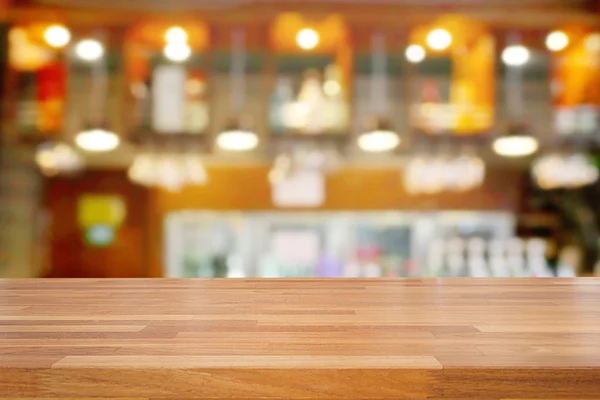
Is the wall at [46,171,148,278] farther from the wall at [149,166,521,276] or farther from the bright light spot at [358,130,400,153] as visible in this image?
the bright light spot at [358,130,400,153]

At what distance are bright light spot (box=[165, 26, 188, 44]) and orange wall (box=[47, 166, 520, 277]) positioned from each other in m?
1.09

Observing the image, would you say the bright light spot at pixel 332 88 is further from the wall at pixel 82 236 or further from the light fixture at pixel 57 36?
the light fixture at pixel 57 36

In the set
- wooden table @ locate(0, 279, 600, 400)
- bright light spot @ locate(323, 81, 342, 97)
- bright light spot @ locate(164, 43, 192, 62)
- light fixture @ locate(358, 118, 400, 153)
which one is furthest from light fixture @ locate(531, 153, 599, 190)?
wooden table @ locate(0, 279, 600, 400)

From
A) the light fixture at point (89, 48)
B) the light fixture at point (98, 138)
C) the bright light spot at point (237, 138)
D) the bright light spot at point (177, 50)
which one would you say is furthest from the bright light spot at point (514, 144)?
the light fixture at point (89, 48)

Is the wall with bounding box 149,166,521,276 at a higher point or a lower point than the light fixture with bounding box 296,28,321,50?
lower

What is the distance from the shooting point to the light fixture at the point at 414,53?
3.81 meters

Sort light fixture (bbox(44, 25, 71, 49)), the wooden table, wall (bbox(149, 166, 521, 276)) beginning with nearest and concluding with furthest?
the wooden table < light fixture (bbox(44, 25, 71, 49)) < wall (bbox(149, 166, 521, 276))

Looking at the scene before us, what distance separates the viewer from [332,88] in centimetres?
385

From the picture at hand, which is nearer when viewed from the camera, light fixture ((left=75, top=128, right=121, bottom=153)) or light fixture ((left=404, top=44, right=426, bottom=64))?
light fixture ((left=75, top=128, right=121, bottom=153))

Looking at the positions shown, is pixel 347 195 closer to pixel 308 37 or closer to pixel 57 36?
pixel 308 37

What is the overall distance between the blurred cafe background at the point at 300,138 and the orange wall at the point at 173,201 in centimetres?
1

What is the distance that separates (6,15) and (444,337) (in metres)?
3.65

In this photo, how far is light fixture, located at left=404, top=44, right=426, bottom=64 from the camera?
3.81 metres

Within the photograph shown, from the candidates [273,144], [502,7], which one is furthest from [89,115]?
[502,7]
